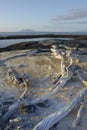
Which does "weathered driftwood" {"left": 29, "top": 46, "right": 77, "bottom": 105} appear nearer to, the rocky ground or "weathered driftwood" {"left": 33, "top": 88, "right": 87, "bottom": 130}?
the rocky ground

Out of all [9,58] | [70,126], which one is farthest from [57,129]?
[9,58]

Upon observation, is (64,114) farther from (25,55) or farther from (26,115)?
(25,55)

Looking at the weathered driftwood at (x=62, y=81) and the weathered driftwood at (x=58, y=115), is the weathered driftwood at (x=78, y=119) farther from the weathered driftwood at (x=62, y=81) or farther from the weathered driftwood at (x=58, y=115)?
the weathered driftwood at (x=62, y=81)

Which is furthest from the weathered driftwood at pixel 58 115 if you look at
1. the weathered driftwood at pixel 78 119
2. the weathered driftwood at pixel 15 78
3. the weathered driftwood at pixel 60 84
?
the weathered driftwood at pixel 15 78

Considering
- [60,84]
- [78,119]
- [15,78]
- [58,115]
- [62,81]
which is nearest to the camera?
[58,115]

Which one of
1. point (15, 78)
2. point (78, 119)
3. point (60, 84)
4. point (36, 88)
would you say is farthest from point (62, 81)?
point (78, 119)

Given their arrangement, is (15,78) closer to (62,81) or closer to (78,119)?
(62,81)
